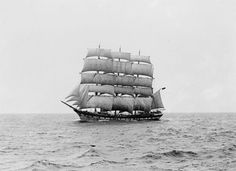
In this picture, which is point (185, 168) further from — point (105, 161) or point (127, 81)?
point (127, 81)

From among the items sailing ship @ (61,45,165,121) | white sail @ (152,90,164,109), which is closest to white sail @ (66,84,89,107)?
sailing ship @ (61,45,165,121)

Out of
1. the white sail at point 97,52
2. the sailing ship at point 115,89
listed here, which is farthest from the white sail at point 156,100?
the white sail at point 97,52

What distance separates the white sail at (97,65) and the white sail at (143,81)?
28.4ft

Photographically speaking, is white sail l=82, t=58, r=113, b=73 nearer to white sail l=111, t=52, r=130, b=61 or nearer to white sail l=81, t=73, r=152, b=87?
white sail l=81, t=73, r=152, b=87

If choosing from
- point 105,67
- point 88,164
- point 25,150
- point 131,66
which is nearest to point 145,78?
point 131,66

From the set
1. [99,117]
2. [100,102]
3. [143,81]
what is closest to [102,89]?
[100,102]

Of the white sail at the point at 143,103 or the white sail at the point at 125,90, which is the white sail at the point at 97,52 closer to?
the white sail at the point at 125,90

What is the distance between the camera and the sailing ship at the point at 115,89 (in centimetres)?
7912

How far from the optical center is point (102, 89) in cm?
8100

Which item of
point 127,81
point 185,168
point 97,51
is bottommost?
point 185,168

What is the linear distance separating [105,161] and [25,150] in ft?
27.4

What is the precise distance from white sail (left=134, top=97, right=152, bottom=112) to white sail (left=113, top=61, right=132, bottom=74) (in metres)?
6.92

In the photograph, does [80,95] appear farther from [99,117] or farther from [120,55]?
[120,55]

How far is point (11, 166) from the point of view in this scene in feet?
75.2
